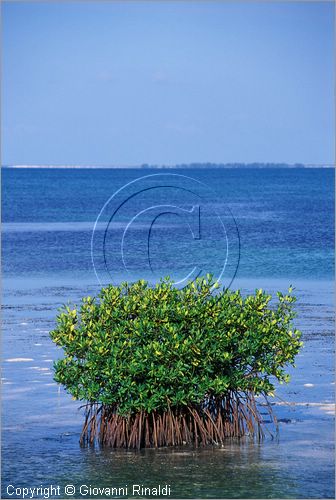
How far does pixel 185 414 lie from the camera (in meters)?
14.8

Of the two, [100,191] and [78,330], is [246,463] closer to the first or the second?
[78,330]

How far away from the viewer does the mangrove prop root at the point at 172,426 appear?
48.1 feet

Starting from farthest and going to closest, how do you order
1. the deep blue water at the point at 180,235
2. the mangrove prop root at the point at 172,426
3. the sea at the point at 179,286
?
the deep blue water at the point at 180,235, the mangrove prop root at the point at 172,426, the sea at the point at 179,286

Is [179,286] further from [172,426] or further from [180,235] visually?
[180,235]

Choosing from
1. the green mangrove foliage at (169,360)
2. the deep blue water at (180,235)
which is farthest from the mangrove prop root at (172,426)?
the deep blue water at (180,235)

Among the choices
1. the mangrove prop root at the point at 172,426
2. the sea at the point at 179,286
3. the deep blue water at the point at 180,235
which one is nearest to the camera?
the sea at the point at 179,286

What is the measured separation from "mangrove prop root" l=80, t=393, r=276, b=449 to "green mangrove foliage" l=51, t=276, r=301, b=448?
0.01 meters

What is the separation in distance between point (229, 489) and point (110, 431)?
1.96 m

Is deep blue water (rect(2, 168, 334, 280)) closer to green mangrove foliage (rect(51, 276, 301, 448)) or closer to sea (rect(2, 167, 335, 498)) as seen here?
sea (rect(2, 167, 335, 498))

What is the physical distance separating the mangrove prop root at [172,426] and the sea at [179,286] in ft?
0.53

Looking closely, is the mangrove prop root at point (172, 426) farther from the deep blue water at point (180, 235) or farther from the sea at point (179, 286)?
the deep blue water at point (180, 235)

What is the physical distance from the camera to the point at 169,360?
46.8ft

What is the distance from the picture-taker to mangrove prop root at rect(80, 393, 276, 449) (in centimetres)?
1466

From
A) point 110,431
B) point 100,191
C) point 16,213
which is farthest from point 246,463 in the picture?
point 100,191
